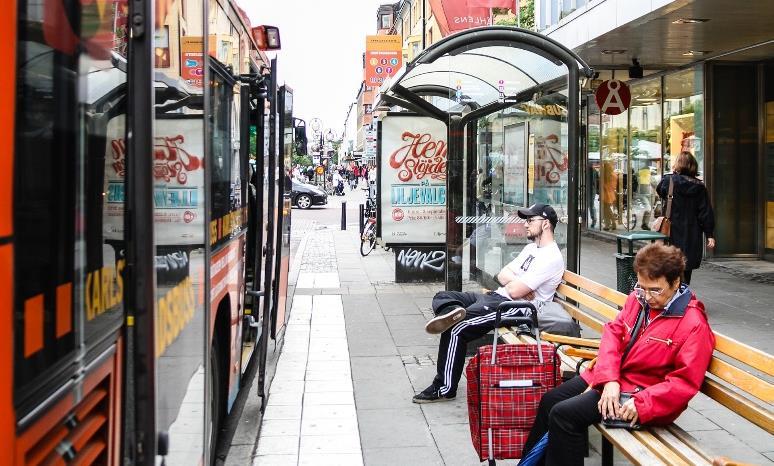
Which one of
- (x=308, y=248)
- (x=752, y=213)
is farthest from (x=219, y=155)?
(x=308, y=248)

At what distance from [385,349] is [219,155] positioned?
12.8 feet

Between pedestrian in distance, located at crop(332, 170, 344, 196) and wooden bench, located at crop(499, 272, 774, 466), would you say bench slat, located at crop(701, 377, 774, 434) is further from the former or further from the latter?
pedestrian in distance, located at crop(332, 170, 344, 196)

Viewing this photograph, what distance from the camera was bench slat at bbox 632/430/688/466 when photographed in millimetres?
3488

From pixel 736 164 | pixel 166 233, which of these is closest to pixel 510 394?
pixel 166 233

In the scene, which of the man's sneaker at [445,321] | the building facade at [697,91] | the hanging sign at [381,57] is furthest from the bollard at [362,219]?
the man's sneaker at [445,321]

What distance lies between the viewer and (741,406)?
3633 millimetres

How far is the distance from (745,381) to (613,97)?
10.4 metres

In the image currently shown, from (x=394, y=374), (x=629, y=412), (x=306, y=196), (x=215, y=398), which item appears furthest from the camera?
(x=306, y=196)

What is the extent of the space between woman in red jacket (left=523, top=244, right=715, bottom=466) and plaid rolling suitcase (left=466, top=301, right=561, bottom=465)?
313 mm

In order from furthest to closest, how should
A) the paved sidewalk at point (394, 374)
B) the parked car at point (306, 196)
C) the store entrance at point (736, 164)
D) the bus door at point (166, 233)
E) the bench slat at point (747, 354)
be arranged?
the parked car at point (306, 196)
the store entrance at point (736, 164)
the paved sidewalk at point (394, 374)
the bench slat at point (747, 354)
the bus door at point (166, 233)

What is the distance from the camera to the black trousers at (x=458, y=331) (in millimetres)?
6031

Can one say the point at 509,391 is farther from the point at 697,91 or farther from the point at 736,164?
the point at 697,91

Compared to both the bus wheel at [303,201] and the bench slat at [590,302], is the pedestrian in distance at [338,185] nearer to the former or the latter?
the bus wheel at [303,201]

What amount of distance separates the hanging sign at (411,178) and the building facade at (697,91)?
3.09 metres
